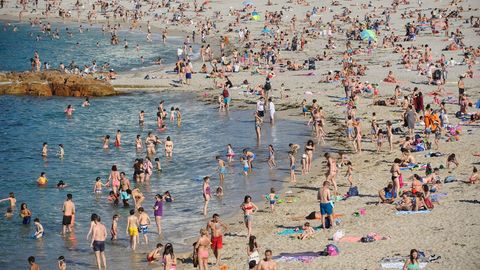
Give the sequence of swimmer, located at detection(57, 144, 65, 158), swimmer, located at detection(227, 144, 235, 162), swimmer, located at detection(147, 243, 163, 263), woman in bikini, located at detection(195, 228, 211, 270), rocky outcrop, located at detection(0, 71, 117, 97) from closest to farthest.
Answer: woman in bikini, located at detection(195, 228, 211, 270) → swimmer, located at detection(147, 243, 163, 263) → swimmer, located at detection(227, 144, 235, 162) → swimmer, located at detection(57, 144, 65, 158) → rocky outcrop, located at detection(0, 71, 117, 97)

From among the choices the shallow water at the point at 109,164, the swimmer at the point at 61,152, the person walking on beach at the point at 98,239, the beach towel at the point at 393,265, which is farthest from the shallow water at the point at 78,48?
the beach towel at the point at 393,265

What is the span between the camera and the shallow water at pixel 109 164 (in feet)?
74.1

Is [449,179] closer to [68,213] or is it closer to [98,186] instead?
[68,213]

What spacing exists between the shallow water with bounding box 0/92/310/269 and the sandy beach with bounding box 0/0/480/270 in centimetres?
118

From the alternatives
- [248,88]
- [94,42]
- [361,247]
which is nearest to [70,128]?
[248,88]

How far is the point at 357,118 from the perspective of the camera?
35.5 m

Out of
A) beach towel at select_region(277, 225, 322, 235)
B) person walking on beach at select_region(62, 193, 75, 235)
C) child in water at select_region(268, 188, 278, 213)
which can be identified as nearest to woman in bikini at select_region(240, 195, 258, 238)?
beach towel at select_region(277, 225, 322, 235)

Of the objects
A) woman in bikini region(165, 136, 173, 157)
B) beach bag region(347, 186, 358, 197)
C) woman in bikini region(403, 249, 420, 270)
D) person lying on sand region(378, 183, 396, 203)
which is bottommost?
woman in bikini region(165, 136, 173, 157)

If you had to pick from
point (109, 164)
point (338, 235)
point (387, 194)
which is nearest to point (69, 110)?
point (109, 164)

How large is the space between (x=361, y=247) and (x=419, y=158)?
9.88 metres

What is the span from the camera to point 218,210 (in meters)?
25.2

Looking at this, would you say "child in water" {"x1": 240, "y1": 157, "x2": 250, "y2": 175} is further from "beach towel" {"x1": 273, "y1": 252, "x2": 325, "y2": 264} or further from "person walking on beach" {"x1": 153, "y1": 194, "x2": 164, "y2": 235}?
"beach towel" {"x1": 273, "y1": 252, "x2": 325, "y2": 264}

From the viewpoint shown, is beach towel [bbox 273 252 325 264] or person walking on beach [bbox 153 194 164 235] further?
person walking on beach [bbox 153 194 164 235]

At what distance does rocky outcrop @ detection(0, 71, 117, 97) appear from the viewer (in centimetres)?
4783
